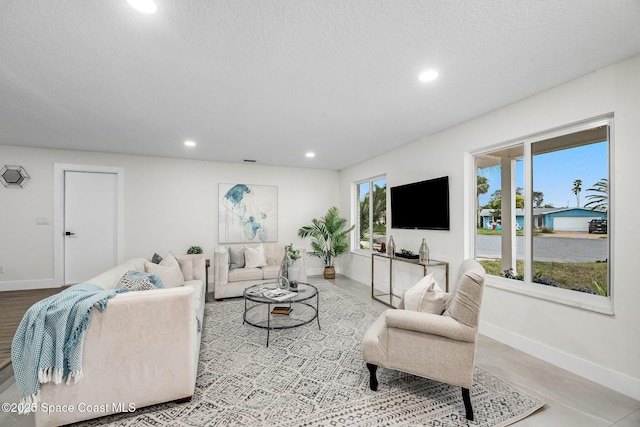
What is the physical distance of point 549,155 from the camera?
2621 millimetres

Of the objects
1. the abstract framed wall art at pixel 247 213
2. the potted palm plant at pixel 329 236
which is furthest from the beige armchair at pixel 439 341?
the abstract framed wall art at pixel 247 213

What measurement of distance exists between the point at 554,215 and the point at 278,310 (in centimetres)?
297

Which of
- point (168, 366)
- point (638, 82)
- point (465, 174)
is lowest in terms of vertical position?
point (168, 366)

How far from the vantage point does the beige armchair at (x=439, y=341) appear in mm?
1724

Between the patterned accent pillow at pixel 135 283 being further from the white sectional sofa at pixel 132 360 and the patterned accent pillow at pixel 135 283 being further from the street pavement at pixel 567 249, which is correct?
the street pavement at pixel 567 249

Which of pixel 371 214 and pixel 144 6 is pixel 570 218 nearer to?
pixel 371 214

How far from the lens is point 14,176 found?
436 centimetres

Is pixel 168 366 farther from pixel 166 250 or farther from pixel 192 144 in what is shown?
pixel 166 250

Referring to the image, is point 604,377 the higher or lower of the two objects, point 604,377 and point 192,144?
the lower

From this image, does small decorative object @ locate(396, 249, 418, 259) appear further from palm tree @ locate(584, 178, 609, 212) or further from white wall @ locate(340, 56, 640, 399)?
palm tree @ locate(584, 178, 609, 212)

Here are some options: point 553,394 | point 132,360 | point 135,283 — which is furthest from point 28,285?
point 553,394

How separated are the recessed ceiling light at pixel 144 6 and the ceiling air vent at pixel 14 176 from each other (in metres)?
4.72

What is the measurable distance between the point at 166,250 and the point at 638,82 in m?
6.17

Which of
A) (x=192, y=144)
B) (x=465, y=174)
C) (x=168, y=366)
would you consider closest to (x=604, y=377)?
(x=465, y=174)
